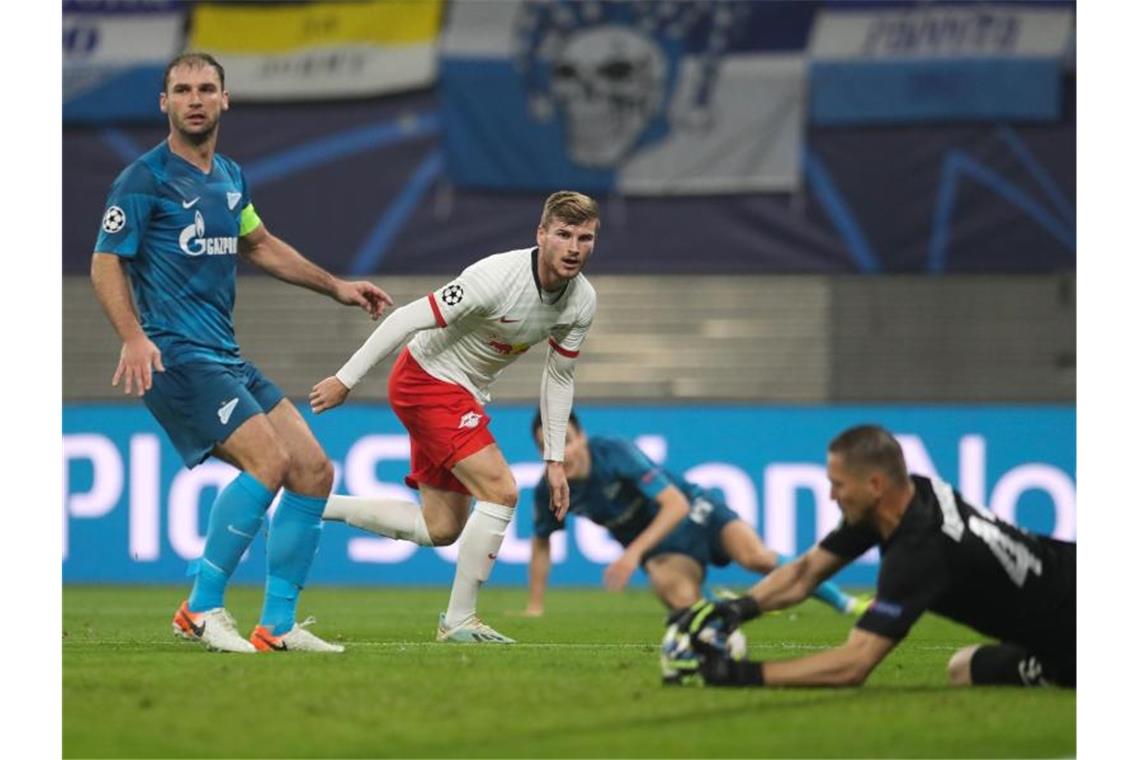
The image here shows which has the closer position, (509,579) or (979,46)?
(509,579)

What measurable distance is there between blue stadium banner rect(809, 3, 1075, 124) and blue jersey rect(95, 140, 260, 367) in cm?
985

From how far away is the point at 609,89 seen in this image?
1662 centimetres

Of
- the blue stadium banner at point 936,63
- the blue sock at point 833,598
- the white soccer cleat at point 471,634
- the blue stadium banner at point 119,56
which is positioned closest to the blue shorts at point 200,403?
the white soccer cleat at point 471,634

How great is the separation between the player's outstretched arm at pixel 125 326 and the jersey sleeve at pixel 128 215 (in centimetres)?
5

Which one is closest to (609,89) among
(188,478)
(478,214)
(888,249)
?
(478,214)

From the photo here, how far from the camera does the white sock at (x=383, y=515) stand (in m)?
8.48

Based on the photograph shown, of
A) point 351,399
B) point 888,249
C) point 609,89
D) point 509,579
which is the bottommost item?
point 509,579

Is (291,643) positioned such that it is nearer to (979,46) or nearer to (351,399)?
(351,399)

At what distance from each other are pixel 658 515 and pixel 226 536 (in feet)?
9.60

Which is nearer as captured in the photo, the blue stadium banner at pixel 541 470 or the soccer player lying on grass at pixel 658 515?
the soccer player lying on grass at pixel 658 515

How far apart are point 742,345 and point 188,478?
4.89m

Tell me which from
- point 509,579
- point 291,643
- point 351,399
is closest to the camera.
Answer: point 291,643

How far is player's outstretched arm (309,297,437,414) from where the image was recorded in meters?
7.10

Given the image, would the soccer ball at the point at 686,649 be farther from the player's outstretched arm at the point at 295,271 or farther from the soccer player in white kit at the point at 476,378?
the player's outstretched arm at the point at 295,271
